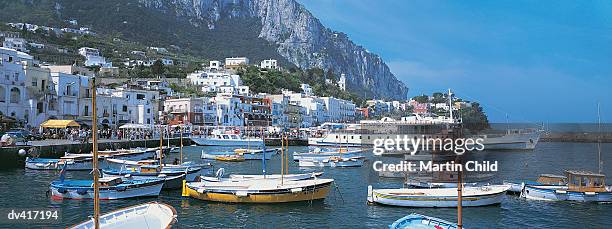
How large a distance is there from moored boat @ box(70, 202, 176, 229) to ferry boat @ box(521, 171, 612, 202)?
2001cm

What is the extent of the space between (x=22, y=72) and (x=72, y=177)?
2568 cm

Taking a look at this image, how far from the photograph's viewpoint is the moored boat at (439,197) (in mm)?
23516

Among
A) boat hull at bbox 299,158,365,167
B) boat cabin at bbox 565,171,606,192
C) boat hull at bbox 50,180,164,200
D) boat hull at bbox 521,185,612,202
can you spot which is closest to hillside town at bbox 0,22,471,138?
boat hull at bbox 50,180,164,200

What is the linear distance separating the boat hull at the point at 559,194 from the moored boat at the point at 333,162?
19.2 m

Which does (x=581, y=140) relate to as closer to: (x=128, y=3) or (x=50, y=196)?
(x=50, y=196)

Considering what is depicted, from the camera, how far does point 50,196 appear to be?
25703 millimetres

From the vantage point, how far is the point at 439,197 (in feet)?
76.8

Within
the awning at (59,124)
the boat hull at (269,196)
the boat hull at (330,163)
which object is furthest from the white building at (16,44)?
the boat hull at (269,196)

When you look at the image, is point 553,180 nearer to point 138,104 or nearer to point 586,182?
point 586,182

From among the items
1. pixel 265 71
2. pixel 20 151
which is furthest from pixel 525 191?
pixel 265 71

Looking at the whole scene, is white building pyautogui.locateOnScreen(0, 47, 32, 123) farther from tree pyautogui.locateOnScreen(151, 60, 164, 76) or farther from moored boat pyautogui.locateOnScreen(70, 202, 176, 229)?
tree pyautogui.locateOnScreen(151, 60, 164, 76)

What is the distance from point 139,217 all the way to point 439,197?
45.9 ft

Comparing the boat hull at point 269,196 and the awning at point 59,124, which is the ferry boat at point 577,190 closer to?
the boat hull at point 269,196

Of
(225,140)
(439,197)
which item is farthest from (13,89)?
(439,197)
